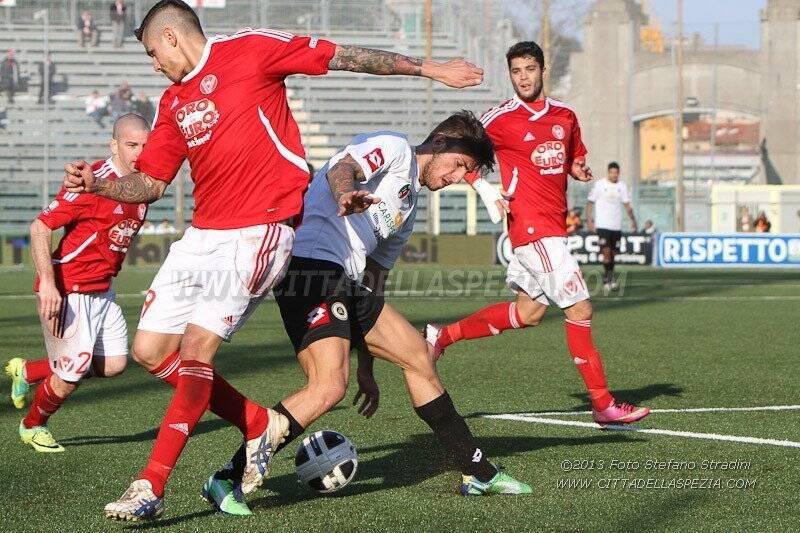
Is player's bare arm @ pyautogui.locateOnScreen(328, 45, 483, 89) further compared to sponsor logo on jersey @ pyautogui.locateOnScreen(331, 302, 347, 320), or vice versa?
sponsor logo on jersey @ pyautogui.locateOnScreen(331, 302, 347, 320)

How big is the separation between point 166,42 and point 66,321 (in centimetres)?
258

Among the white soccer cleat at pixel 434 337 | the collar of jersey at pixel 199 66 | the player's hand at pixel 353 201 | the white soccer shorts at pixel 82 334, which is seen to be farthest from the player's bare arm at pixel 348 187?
the white soccer cleat at pixel 434 337

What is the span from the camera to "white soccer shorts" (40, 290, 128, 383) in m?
7.31

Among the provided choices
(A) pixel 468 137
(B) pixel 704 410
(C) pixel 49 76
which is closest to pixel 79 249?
(A) pixel 468 137

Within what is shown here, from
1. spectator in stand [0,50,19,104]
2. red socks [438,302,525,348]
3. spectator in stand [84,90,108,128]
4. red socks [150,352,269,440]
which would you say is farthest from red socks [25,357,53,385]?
spectator in stand [0,50,19,104]

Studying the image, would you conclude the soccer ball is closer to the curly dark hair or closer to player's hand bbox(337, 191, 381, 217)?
player's hand bbox(337, 191, 381, 217)

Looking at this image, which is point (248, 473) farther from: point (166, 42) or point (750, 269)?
point (750, 269)

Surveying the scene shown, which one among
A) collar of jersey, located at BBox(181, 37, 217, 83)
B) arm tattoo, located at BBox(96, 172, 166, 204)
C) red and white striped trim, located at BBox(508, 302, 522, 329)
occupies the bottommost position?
red and white striped trim, located at BBox(508, 302, 522, 329)

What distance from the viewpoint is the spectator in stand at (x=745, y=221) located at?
40656mm

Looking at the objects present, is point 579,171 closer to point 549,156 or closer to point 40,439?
point 549,156

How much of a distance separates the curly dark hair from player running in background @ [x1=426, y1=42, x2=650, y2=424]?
106 inches

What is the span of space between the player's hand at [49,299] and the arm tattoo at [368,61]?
2535 millimetres

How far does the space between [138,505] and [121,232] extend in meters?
2.91

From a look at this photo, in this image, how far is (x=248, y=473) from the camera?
17.4 feet
